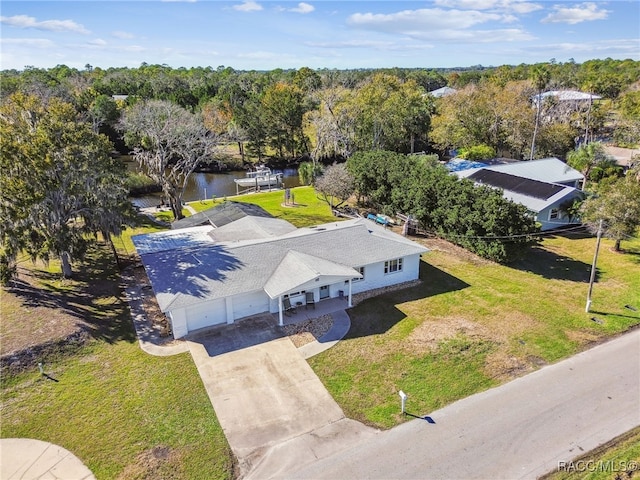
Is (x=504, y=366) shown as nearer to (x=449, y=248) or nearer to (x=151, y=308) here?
(x=449, y=248)

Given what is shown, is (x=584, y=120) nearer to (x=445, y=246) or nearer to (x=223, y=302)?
(x=445, y=246)

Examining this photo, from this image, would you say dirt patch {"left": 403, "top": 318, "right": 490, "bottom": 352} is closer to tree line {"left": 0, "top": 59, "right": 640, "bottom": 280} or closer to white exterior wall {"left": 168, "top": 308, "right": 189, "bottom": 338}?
tree line {"left": 0, "top": 59, "right": 640, "bottom": 280}

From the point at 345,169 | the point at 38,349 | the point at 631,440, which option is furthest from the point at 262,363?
the point at 345,169

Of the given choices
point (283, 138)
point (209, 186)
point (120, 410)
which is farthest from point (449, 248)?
point (283, 138)

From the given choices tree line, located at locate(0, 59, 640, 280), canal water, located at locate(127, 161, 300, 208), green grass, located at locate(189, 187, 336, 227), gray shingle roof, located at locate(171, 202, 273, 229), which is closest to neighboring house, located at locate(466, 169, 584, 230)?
tree line, located at locate(0, 59, 640, 280)

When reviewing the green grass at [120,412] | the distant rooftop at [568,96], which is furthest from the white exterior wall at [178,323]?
the distant rooftop at [568,96]

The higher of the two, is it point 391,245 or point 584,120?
point 584,120
